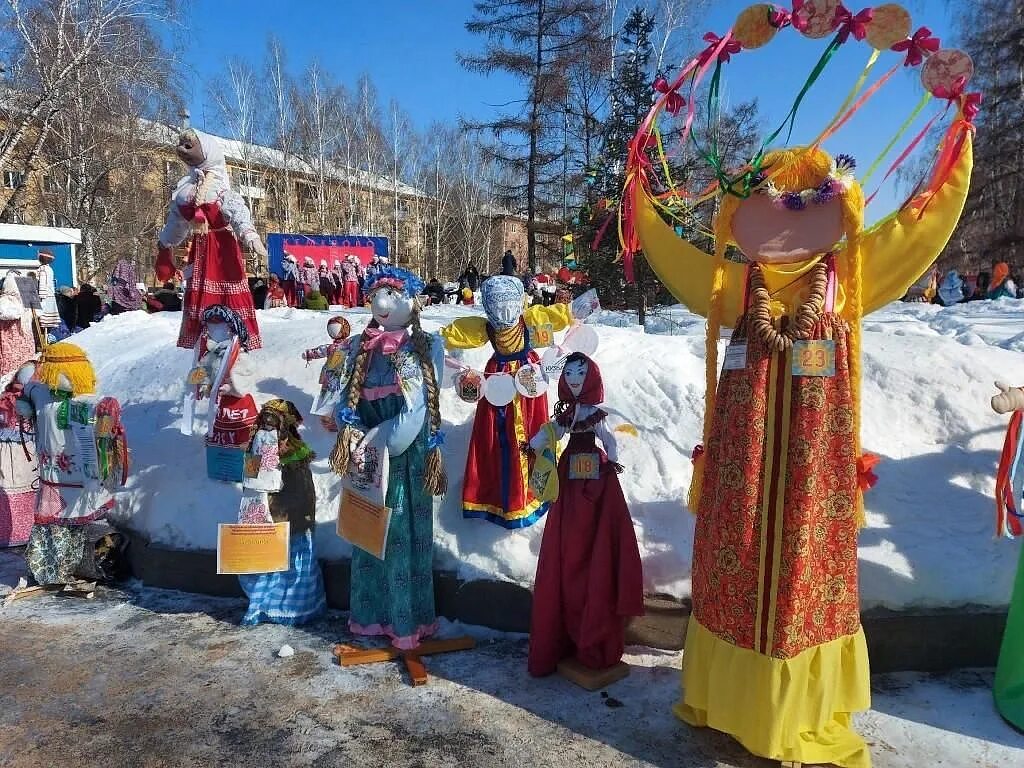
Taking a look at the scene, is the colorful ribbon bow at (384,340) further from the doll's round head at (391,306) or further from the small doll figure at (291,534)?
the small doll figure at (291,534)

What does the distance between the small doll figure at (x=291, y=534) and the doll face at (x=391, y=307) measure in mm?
886

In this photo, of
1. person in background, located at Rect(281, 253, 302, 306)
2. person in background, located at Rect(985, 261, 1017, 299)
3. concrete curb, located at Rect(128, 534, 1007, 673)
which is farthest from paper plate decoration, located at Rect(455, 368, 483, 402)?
person in background, located at Rect(985, 261, 1017, 299)

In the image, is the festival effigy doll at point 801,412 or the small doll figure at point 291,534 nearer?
the festival effigy doll at point 801,412

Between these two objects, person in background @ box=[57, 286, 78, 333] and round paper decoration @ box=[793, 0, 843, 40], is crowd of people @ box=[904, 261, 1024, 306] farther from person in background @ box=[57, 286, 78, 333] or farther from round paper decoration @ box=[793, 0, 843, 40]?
person in background @ box=[57, 286, 78, 333]

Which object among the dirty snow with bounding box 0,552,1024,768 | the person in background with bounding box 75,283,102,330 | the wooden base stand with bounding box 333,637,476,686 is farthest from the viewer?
the person in background with bounding box 75,283,102,330

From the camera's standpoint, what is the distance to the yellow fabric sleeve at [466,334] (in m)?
4.38

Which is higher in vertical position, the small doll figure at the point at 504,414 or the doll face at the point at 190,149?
the doll face at the point at 190,149

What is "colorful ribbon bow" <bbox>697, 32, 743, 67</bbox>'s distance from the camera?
2.58 metres

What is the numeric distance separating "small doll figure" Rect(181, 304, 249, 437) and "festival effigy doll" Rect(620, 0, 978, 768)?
3.29 m

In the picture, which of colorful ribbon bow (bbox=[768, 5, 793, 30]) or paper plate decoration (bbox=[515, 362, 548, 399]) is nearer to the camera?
colorful ribbon bow (bbox=[768, 5, 793, 30])

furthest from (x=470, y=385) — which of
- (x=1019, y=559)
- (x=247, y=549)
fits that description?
(x=1019, y=559)

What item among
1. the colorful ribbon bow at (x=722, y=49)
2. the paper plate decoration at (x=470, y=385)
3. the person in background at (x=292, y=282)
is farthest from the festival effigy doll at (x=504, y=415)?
the person in background at (x=292, y=282)

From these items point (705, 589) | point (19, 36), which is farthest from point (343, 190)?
point (705, 589)

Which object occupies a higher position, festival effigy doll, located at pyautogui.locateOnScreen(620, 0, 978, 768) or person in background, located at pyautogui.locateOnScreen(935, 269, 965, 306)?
person in background, located at pyautogui.locateOnScreen(935, 269, 965, 306)
